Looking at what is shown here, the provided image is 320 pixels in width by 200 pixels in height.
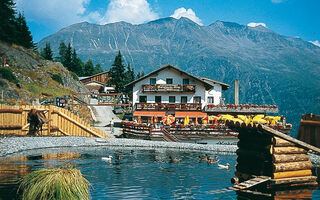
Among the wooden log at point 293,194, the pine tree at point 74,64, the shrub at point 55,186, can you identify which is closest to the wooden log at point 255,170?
the wooden log at point 293,194

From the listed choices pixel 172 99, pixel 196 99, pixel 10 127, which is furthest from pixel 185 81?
pixel 10 127

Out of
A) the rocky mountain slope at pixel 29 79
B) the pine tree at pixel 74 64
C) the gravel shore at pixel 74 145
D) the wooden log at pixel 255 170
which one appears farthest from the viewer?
the pine tree at pixel 74 64

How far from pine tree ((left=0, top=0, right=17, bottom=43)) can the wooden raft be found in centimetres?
6539

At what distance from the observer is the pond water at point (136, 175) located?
15.0 m

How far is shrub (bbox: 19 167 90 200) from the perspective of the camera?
7355mm

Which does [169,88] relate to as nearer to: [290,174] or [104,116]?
[104,116]

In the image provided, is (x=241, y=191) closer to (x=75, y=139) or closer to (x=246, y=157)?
(x=246, y=157)

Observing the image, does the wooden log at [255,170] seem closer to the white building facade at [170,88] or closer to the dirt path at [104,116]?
the white building facade at [170,88]

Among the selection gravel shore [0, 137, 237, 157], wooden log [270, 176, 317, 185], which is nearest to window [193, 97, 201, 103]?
gravel shore [0, 137, 237, 157]

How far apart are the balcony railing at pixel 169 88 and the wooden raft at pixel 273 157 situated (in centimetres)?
3706

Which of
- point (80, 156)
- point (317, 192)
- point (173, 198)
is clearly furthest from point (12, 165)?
point (317, 192)

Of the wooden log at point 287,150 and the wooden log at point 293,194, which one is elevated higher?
Result: the wooden log at point 287,150

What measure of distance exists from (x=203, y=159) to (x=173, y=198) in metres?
12.2

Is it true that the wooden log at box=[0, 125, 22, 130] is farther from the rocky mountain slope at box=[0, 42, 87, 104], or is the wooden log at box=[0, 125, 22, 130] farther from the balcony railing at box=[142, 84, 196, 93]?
the balcony railing at box=[142, 84, 196, 93]
